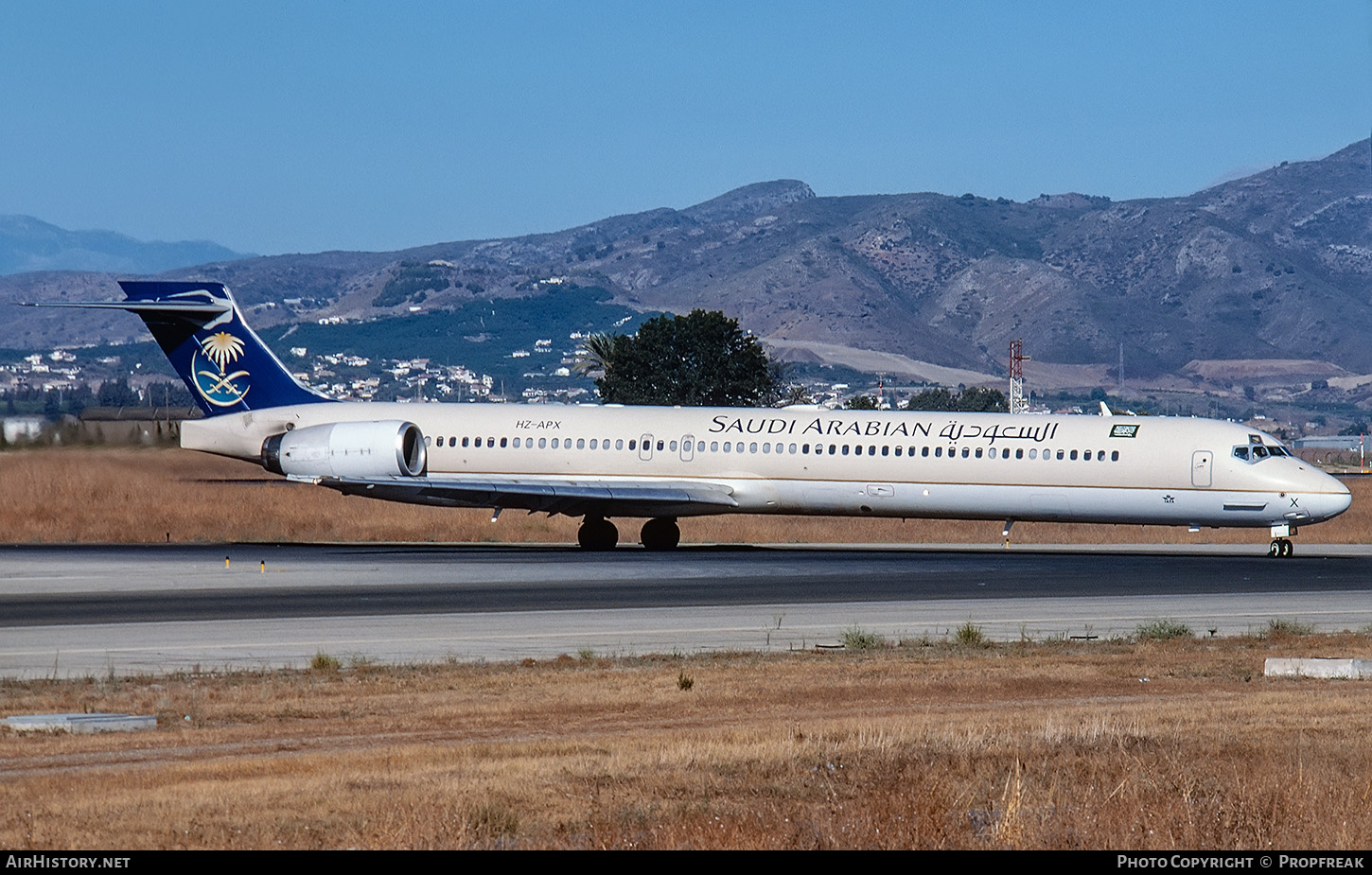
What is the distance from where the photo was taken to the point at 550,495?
39.0m

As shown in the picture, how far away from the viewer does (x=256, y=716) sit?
15.1m

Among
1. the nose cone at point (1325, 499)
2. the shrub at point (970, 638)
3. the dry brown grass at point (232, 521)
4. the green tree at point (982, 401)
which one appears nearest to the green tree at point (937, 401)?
the green tree at point (982, 401)

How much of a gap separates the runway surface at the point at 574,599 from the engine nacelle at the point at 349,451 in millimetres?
2039

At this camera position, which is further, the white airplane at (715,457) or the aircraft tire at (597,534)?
the aircraft tire at (597,534)

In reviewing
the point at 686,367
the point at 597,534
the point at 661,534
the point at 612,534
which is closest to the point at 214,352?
the point at 597,534

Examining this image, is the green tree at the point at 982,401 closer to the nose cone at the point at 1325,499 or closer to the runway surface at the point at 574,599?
the nose cone at the point at 1325,499

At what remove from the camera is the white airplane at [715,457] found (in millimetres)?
38531

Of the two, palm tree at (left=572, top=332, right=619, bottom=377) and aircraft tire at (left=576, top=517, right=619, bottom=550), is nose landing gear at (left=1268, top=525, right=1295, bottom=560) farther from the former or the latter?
palm tree at (left=572, top=332, right=619, bottom=377)

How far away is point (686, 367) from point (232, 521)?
6521 cm

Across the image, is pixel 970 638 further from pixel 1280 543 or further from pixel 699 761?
pixel 1280 543

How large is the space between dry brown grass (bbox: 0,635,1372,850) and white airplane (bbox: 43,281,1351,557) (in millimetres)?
20207

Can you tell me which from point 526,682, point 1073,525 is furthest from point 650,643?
point 1073,525

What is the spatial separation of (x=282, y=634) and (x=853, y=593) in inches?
425

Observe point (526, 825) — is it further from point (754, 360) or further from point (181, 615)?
point (754, 360)
